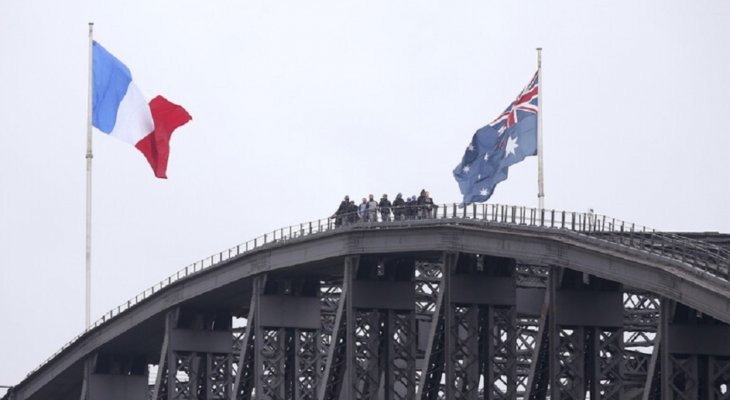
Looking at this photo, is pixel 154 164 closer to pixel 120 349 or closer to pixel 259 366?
pixel 259 366

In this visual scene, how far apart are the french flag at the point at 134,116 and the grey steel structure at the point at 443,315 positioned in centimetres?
614

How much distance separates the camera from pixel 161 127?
10906 cm

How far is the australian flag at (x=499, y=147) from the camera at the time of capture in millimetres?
92812

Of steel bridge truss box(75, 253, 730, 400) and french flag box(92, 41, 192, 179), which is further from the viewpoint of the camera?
french flag box(92, 41, 192, 179)

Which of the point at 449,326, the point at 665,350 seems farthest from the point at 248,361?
the point at 665,350

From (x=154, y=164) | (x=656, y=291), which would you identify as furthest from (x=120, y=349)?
(x=656, y=291)

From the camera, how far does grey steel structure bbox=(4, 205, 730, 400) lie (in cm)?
8144

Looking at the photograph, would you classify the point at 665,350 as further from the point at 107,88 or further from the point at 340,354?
the point at 107,88

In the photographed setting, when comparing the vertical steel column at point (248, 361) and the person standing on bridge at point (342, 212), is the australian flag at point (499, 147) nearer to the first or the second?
the person standing on bridge at point (342, 212)

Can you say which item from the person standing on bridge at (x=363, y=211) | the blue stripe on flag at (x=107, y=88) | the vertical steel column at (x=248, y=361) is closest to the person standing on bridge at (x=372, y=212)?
the person standing on bridge at (x=363, y=211)

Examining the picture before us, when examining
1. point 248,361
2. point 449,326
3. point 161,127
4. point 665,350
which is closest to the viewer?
point 665,350

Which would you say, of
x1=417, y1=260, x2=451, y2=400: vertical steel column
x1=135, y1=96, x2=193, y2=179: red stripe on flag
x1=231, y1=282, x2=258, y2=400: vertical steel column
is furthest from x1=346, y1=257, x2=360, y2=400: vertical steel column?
x1=135, y1=96, x2=193, y2=179: red stripe on flag

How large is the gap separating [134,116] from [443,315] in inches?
882

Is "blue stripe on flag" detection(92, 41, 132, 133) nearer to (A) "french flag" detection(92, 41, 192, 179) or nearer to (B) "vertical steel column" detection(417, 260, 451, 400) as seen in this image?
(A) "french flag" detection(92, 41, 192, 179)
